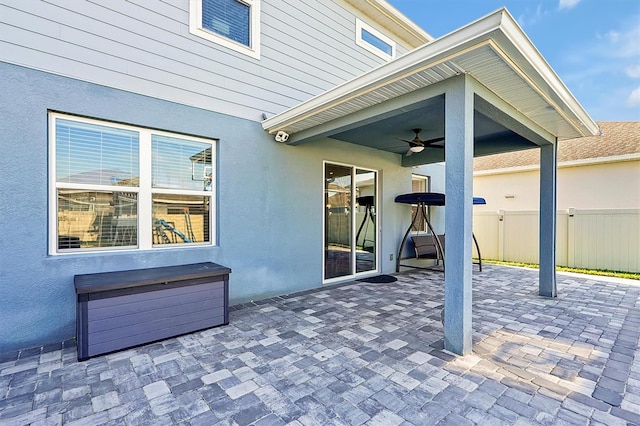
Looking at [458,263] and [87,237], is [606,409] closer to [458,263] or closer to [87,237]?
[458,263]

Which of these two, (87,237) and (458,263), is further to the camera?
(87,237)

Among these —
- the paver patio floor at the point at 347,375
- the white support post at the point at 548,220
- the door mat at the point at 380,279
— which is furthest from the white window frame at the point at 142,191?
the white support post at the point at 548,220

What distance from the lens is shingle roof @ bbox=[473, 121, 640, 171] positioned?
8828 mm

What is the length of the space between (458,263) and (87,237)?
3983 millimetres

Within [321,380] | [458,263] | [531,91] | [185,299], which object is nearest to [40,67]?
[185,299]

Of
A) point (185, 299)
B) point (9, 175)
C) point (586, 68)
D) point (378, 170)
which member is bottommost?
point (185, 299)

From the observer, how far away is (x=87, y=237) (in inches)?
131

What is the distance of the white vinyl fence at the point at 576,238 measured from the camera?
6.99 meters

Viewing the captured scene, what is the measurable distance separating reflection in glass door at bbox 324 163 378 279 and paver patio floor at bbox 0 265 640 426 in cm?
181

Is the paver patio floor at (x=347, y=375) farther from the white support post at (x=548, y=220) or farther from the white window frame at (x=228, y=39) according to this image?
the white window frame at (x=228, y=39)

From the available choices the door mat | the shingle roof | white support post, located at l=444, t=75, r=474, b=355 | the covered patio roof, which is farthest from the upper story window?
the shingle roof

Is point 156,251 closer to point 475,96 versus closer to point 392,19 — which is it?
point 475,96

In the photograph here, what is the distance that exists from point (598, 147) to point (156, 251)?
41.5ft

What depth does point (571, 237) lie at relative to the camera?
302 inches
